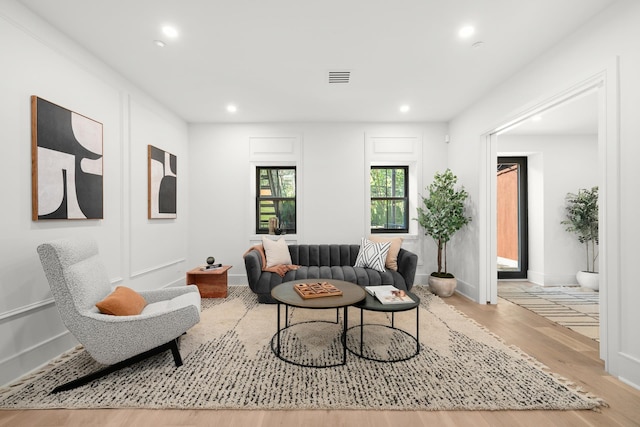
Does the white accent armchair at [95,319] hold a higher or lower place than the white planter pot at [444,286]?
higher

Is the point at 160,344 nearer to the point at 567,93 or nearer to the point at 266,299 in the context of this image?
the point at 266,299

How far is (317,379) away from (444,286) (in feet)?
8.84

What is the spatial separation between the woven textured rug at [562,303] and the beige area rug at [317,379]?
1163 mm

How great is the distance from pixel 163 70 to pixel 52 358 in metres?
2.86

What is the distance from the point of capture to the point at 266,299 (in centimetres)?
376

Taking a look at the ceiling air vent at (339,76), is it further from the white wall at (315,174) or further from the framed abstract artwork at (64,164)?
the framed abstract artwork at (64,164)

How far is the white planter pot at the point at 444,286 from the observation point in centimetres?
404

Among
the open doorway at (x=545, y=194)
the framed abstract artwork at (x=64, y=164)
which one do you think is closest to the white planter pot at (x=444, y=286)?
the open doorway at (x=545, y=194)

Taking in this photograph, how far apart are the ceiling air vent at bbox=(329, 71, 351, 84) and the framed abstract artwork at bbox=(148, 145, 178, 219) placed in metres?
2.44

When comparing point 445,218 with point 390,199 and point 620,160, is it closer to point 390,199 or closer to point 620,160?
point 390,199

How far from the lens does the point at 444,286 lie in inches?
159

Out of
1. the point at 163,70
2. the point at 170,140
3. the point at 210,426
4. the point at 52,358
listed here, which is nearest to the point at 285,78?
the point at 163,70

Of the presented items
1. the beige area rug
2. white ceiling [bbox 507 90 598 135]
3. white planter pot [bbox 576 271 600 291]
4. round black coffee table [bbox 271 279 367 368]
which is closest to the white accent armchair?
the beige area rug

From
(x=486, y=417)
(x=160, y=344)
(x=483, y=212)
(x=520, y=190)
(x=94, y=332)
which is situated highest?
(x=520, y=190)
